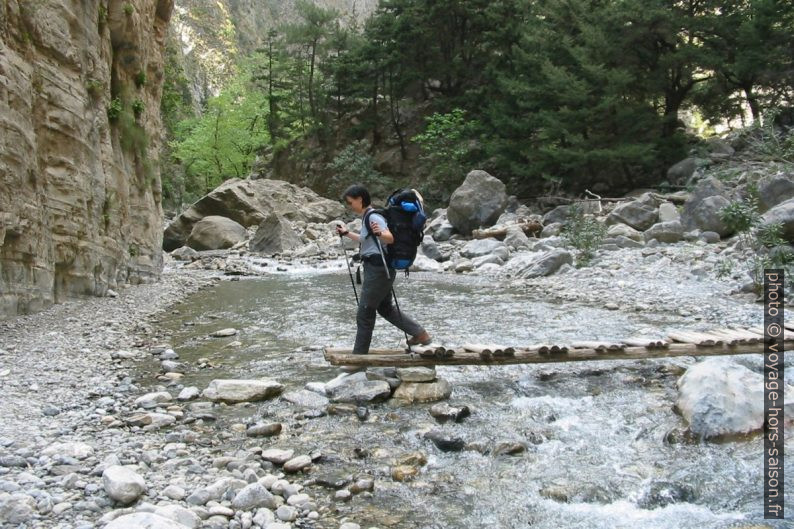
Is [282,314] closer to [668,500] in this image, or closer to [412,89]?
[668,500]

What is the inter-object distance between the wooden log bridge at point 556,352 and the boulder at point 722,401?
105 centimetres

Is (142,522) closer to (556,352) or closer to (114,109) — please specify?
(556,352)

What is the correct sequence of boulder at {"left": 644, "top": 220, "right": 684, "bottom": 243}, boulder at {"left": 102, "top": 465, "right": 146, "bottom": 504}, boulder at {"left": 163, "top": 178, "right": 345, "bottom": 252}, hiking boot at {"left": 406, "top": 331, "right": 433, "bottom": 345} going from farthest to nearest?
boulder at {"left": 163, "top": 178, "right": 345, "bottom": 252} < boulder at {"left": 644, "top": 220, "right": 684, "bottom": 243} < hiking boot at {"left": 406, "top": 331, "right": 433, "bottom": 345} < boulder at {"left": 102, "top": 465, "right": 146, "bottom": 504}

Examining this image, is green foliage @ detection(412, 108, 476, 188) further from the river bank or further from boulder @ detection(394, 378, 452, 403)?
boulder @ detection(394, 378, 452, 403)

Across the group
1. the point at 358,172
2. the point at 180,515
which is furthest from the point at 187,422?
the point at 358,172

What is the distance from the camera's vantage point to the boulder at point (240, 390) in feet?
17.6

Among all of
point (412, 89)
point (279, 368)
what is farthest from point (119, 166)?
point (412, 89)

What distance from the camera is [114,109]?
12469mm

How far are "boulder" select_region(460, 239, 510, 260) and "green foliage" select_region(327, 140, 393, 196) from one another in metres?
16.1

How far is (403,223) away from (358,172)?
96.4ft

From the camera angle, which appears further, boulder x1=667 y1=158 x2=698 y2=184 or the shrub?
boulder x1=667 y1=158 x2=698 y2=184

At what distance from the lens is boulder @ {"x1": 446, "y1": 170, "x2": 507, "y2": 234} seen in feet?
71.7

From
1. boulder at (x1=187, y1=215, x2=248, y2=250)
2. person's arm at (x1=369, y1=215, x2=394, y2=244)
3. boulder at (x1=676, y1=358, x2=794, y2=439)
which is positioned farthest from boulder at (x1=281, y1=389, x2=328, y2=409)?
boulder at (x1=187, y1=215, x2=248, y2=250)

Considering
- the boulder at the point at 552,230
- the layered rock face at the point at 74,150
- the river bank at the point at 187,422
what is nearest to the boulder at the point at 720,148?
the boulder at the point at 552,230
